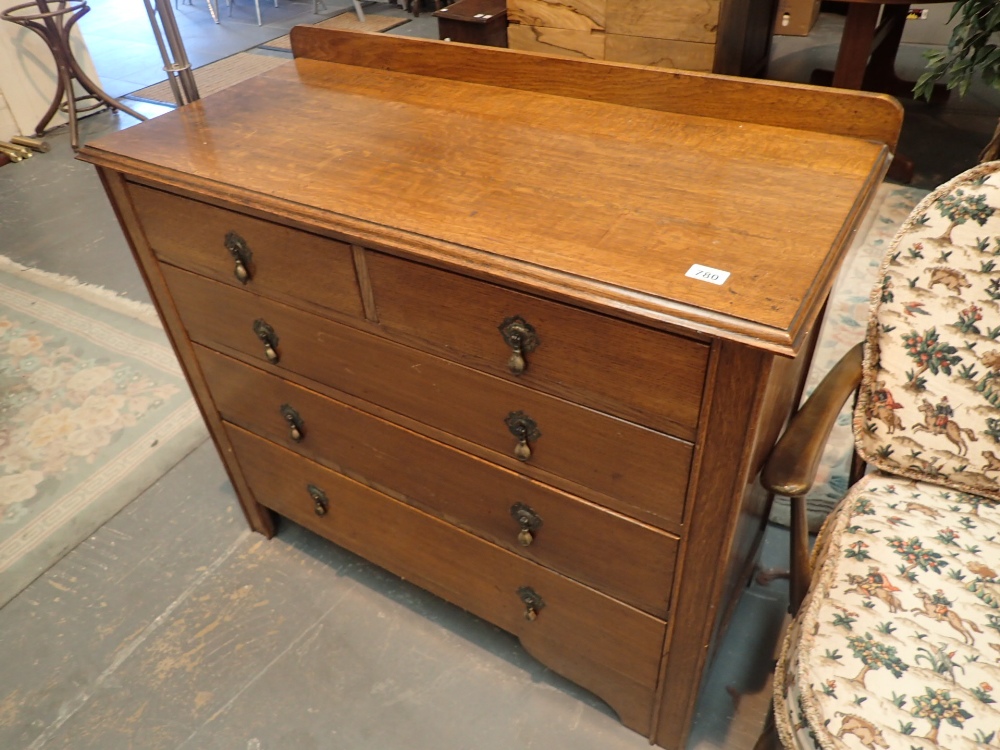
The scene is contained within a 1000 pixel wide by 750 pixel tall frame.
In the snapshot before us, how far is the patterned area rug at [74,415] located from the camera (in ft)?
6.43

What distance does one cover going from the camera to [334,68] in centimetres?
158

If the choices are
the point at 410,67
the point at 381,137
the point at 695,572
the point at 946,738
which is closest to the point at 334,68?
the point at 410,67

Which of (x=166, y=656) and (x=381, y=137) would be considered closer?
(x=381, y=137)

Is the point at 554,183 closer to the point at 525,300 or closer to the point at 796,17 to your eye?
the point at 525,300

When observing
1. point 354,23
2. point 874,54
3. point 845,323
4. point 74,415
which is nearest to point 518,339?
point 845,323

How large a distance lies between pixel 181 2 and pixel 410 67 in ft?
21.1

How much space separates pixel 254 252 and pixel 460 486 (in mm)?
531

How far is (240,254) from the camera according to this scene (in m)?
1.25

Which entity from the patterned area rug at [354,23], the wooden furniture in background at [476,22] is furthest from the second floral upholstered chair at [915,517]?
the patterned area rug at [354,23]

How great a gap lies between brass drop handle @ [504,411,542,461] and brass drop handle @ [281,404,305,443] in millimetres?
546

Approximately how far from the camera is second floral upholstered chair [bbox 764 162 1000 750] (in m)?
0.92

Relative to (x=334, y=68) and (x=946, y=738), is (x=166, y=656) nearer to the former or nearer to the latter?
(x=334, y=68)

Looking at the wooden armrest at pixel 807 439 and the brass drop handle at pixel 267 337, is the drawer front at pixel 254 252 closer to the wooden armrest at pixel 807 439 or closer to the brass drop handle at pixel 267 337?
the brass drop handle at pixel 267 337

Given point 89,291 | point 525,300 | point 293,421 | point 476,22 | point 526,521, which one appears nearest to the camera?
point 525,300
